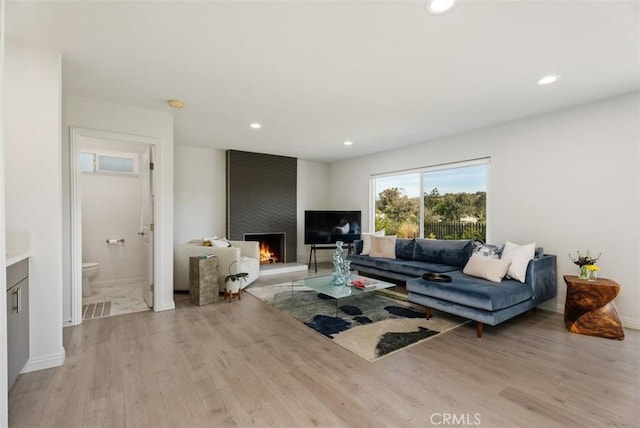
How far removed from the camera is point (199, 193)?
18.7 feet

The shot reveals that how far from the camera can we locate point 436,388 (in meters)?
2.01

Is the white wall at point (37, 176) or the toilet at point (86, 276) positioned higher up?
the white wall at point (37, 176)

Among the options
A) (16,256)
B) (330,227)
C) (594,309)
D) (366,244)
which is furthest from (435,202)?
(16,256)

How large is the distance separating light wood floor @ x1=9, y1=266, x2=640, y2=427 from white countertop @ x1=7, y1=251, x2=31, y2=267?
2.87 feet

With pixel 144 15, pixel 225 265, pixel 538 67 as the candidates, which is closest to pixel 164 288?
pixel 225 265

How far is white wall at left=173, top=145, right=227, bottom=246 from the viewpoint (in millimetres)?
5488

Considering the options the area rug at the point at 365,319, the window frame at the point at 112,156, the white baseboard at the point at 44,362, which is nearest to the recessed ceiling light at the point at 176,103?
the window frame at the point at 112,156

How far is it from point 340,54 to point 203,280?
308 centimetres

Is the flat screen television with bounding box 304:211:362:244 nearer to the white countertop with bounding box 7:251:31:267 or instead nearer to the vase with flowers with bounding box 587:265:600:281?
the vase with flowers with bounding box 587:265:600:281

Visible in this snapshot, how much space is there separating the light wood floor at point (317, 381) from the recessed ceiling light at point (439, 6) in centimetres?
244

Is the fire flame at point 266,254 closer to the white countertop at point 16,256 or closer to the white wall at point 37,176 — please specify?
the white wall at point 37,176

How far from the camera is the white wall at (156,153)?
3.06 meters

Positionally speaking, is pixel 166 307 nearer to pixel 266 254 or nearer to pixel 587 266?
pixel 266 254

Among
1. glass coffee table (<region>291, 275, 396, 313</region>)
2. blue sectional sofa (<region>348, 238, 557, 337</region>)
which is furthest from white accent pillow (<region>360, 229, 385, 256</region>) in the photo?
glass coffee table (<region>291, 275, 396, 313</region>)
